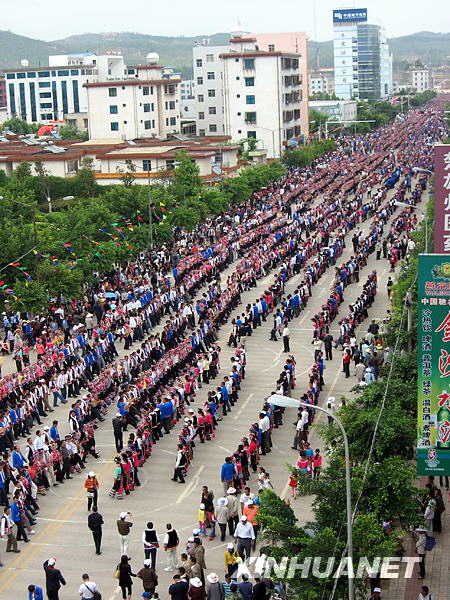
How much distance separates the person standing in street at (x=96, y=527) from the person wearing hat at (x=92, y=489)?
1.68m

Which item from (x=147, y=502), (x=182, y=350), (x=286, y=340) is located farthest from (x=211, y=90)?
(x=147, y=502)

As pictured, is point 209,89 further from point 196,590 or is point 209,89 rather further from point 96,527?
point 196,590

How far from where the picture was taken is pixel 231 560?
19594 mm

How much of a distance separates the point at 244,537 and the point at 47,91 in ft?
443

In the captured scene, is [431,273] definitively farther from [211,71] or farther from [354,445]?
[211,71]

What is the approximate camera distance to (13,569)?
69.2ft

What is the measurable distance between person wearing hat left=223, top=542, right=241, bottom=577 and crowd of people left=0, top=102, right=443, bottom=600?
55 millimetres

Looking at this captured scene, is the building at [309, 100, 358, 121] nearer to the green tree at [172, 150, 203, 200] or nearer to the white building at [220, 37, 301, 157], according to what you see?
the white building at [220, 37, 301, 157]

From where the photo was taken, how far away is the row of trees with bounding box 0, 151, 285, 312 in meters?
42.1

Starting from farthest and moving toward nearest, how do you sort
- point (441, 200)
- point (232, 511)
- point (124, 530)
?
point (232, 511) < point (124, 530) < point (441, 200)

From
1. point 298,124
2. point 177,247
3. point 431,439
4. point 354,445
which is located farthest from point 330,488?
point 298,124

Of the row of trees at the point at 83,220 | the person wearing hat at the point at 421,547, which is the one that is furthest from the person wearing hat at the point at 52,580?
the row of trees at the point at 83,220

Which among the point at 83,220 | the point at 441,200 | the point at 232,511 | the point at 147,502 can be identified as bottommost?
the point at 147,502

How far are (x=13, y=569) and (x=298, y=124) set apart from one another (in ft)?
294
